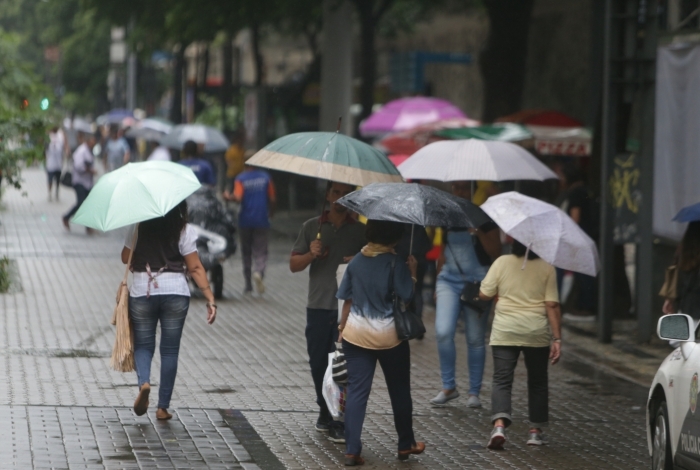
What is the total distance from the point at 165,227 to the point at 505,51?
37.0 feet

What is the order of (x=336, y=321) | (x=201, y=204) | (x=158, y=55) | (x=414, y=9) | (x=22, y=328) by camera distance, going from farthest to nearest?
1. (x=158, y=55)
2. (x=414, y=9)
3. (x=201, y=204)
4. (x=22, y=328)
5. (x=336, y=321)

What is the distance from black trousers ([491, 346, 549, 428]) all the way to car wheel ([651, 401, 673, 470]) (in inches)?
45.5

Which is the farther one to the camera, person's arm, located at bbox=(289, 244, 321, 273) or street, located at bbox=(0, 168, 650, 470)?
person's arm, located at bbox=(289, 244, 321, 273)

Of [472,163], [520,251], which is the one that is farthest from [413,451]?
[472,163]

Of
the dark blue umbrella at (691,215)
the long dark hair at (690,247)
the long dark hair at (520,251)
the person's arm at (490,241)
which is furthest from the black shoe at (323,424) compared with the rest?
the long dark hair at (690,247)

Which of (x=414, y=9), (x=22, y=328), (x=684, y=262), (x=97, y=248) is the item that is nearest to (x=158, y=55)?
(x=414, y=9)

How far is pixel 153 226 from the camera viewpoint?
8203 millimetres

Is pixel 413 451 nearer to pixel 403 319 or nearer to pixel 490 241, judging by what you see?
pixel 403 319

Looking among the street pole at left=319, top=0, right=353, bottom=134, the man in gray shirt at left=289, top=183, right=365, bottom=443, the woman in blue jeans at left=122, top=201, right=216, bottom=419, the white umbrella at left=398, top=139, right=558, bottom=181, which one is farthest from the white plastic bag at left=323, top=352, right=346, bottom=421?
the street pole at left=319, top=0, right=353, bottom=134

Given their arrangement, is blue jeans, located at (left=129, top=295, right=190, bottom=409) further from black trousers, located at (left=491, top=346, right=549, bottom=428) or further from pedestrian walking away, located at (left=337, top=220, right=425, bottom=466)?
black trousers, located at (left=491, top=346, right=549, bottom=428)

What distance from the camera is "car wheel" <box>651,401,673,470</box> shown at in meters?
6.57

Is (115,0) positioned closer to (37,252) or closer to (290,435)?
(37,252)

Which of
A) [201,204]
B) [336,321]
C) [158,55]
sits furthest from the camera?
[158,55]

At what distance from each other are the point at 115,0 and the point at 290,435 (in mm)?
19517
